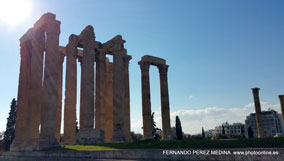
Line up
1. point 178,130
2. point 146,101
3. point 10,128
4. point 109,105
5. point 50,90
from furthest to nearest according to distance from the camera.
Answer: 1. point 10,128
2. point 146,101
3. point 109,105
4. point 178,130
5. point 50,90

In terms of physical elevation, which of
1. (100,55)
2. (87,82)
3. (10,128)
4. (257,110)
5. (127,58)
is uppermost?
(127,58)

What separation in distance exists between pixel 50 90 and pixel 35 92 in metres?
4.38

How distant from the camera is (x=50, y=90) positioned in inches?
1099

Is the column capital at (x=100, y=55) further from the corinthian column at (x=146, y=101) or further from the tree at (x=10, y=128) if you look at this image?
the tree at (x=10, y=128)

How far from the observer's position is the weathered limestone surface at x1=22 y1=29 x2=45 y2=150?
1173 inches

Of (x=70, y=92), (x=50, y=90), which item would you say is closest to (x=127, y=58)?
(x=70, y=92)

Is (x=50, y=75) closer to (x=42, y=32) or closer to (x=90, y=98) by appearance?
(x=90, y=98)

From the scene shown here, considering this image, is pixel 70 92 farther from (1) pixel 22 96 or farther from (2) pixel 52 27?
(2) pixel 52 27

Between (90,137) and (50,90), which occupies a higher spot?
(50,90)

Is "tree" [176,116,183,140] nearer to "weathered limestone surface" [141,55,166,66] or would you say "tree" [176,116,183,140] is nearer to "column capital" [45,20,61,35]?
"weathered limestone surface" [141,55,166,66]

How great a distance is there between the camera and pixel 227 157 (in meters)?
11.3

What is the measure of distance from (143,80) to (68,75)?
41.5ft

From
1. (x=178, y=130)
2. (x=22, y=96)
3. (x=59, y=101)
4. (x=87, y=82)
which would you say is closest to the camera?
(x=87, y=82)

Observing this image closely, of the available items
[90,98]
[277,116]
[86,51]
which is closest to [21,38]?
[86,51]
